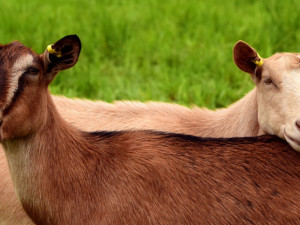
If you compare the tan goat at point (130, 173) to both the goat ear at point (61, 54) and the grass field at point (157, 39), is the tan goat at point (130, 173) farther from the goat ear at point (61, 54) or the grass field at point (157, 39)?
the grass field at point (157, 39)

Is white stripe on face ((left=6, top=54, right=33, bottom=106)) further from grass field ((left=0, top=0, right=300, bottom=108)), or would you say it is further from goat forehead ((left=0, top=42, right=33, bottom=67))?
grass field ((left=0, top=0, right=300, bottom=108))

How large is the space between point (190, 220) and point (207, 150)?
1.45 feet

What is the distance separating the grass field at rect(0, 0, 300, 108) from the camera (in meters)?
6.63

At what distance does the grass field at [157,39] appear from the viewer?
21.7ft

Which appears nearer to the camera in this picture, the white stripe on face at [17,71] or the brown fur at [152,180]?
the white stripe on face at [17,71]

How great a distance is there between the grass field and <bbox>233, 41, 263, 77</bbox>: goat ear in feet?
5.95

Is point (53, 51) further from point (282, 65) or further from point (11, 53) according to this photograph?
point (282, 65)

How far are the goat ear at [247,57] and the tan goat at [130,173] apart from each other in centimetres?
83

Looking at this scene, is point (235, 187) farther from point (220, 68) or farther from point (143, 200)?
point (220, 68)

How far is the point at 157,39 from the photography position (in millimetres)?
7824

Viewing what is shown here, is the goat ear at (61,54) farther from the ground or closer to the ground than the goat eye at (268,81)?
farther from the ground

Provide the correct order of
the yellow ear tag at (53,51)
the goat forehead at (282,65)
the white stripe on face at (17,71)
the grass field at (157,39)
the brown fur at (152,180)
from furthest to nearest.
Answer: the grass field at (157,39) < the goat forehead at (282,65) < the brown fur at (152,180) < the yellow ear tag at (53,51) < the white stripe on face at (17,71)

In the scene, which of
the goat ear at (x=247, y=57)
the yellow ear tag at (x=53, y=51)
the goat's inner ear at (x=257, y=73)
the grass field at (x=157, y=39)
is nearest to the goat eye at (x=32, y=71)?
the yellow ear tag at (x=53, y=51)

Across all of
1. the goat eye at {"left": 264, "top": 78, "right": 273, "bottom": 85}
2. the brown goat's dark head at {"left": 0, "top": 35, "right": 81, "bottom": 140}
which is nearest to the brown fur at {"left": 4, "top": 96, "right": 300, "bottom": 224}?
the brown goat's dark head at {"left": 0, "top": 35, "right": 81, "bottom": 140}
